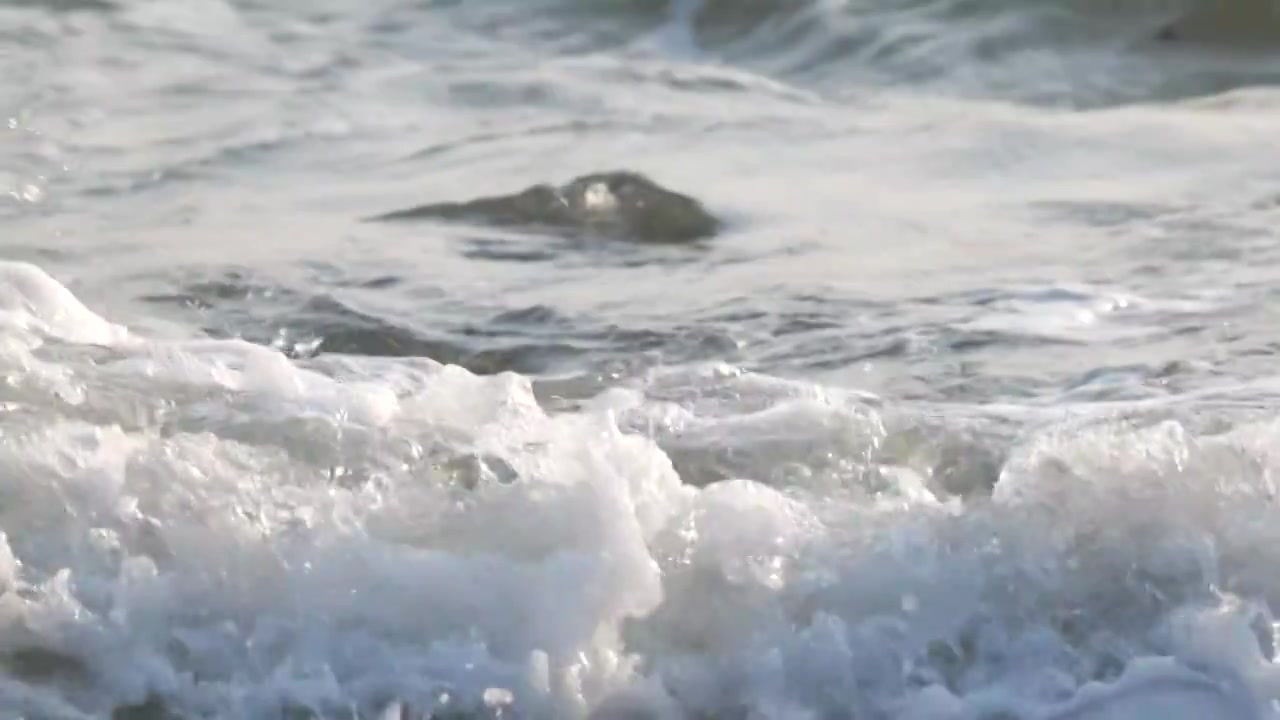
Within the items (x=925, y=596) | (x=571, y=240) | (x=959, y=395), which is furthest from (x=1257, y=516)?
(x=571, y=240)

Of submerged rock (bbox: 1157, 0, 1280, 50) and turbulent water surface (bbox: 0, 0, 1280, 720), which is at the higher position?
submerged rock (bbox: 1157, 0, 1280, 50)

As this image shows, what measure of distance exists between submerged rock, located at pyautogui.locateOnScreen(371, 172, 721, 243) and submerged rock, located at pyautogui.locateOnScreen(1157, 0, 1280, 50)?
9.59ft

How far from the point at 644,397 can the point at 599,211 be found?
1.76 metres

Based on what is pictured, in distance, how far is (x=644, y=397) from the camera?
362 cm

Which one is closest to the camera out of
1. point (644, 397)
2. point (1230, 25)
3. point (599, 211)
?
point (644, 397)

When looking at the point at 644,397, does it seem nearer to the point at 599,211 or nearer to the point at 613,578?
the point at 613,578

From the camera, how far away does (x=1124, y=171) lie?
5559 millimetres

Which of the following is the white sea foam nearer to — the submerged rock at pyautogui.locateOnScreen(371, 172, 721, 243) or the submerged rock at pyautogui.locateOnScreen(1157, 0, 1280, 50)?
the submerged rock at pyautogui.locateOnScreen(371, 172, 721, 243)

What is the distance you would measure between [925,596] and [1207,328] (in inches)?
61.9

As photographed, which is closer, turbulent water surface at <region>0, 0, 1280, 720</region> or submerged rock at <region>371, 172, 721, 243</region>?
turbulent water surface at <region>0, 0, 1280, 720</region>

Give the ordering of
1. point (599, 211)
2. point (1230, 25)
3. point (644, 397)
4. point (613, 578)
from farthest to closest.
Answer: point (1230, 25) → point (599, 211) → point (644, 397) → point (613, 578)

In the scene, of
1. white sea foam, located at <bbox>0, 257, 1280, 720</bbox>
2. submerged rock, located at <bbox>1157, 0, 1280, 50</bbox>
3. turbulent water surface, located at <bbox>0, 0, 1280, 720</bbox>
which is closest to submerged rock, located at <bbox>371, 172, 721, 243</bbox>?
turbulent water surface, located at <bbox>0, 0, 1280, 720</bbox>

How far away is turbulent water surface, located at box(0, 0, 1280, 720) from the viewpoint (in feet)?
8.49

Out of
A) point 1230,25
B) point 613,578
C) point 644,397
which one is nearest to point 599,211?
point 644,397
